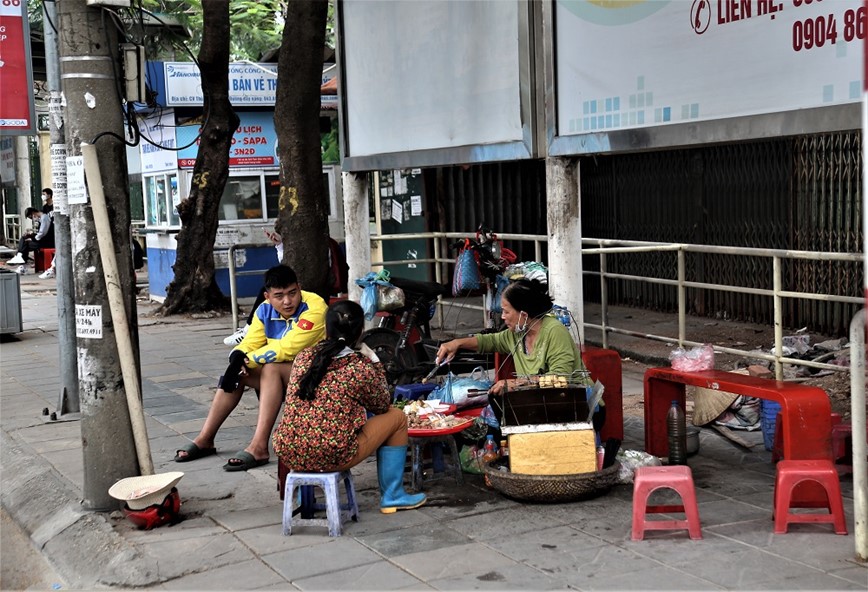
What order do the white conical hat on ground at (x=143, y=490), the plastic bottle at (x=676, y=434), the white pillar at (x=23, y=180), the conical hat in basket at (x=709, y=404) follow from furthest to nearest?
the white pillar at (x=23, y=180) → the conical hat in basket at (x=709, y=404) → the plastic bottle at (x=676, y=434) → the white conical hat on ground at (x=143, y=490)

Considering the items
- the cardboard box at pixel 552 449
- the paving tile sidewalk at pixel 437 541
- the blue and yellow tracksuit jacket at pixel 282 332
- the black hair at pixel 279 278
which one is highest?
the black hair at pixel 279 278

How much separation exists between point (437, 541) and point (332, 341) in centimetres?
117

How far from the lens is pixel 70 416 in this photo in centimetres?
916

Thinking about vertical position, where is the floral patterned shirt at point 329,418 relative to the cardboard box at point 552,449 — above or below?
above

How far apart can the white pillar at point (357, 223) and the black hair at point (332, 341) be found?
13.7 feet

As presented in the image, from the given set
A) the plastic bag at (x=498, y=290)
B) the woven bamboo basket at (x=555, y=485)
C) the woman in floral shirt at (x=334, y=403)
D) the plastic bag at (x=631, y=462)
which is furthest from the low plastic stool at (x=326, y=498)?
the plastic bag at (x=498, y=290)

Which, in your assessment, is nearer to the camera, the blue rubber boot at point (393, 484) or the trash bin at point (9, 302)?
the blue rubber boot at point (393, 484)

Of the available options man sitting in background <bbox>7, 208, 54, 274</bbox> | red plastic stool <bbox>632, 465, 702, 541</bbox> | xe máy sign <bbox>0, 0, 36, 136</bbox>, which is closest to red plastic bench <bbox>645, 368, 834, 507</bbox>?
red plastic stool <bbox>632, 465, 702, 541</bbox>

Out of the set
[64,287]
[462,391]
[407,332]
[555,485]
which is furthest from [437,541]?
[64,287]

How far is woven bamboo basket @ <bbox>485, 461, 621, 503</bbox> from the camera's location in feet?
19.2

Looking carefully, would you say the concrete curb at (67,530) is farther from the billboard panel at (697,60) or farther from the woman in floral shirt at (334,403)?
the billboard panel at (697,60)

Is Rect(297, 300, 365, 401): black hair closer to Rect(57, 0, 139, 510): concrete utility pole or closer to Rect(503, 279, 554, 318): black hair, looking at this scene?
Rect(503, 279, 554, 318): black hair

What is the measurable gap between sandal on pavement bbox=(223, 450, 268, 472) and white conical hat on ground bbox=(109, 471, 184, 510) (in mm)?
1035

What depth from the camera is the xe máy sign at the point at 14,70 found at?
9.80 metres
